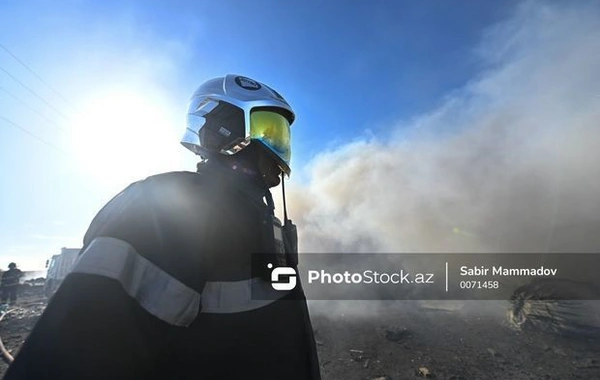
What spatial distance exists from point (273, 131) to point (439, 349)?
31.0 feet

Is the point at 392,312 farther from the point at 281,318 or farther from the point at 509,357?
the point at 281,318

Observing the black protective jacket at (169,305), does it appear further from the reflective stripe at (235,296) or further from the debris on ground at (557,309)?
the debris on ground at (557,309)

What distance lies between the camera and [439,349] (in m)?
8.88

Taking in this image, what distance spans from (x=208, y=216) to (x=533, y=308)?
1241 centimetres

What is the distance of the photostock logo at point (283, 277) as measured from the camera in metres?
1.17

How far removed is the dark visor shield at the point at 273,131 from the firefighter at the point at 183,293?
9 cm

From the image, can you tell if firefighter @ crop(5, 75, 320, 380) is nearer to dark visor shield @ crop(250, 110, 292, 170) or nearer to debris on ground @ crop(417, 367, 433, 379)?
dark visor shield @ crop(250, 110, 292, 170)

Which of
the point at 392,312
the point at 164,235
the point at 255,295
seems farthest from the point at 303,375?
the point at 392,312

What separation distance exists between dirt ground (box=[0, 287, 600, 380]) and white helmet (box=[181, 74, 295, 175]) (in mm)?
7313

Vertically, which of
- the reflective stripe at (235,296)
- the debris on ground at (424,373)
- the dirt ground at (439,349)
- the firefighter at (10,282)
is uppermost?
the reflective stripe at (235,296)

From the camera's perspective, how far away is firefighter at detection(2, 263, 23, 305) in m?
13.1

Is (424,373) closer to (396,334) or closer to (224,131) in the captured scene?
(396,334)

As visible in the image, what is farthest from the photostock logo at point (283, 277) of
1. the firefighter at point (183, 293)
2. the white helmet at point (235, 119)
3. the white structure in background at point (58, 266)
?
the white structure in background at point (58, 266)

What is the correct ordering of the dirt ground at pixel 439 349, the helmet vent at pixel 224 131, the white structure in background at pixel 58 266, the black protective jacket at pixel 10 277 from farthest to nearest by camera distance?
the white structure in background at pixel 58 266
the black protective jacket at pixel 10 277
the dirt ground at pixel 439 349
the helmet vent at pixel 224 131
